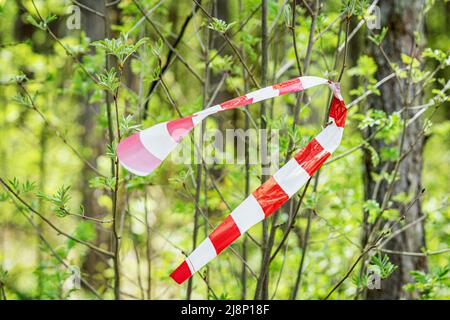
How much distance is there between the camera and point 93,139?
20.4 feet

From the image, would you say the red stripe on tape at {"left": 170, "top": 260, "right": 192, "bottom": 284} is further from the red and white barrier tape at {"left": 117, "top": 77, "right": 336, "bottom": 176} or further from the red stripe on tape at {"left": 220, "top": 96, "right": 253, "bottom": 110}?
the red stripe on tape at {"left": 220, "top": 96, "right": 253, "bottom": 110}

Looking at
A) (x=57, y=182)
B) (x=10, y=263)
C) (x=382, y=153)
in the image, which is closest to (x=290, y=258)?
(x=382, y=153)

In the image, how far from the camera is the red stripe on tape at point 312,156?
4.20 feet

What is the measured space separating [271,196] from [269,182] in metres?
0.04

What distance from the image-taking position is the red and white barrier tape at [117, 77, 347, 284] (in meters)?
1.18

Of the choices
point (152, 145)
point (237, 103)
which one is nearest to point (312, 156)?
point (237, 103)

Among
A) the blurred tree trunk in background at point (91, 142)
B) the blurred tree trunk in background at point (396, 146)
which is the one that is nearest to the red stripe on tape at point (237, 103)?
the blurred tree trunk in background at point (396, 146)

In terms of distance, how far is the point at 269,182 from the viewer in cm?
129

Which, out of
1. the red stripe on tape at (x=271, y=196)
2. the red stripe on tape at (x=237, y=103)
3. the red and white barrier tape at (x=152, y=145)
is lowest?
the red stripe on tape at (x=271, y=196)

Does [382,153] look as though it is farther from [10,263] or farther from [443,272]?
[10,263]

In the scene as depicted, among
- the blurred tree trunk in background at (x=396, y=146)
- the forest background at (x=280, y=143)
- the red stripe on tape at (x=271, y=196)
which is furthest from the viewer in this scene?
the blurred tree trunk in background at (x=396, y=146)

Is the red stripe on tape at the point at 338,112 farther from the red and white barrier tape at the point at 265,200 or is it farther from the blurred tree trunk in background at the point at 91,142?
the blurred tree trunk in background at the point at 91,142

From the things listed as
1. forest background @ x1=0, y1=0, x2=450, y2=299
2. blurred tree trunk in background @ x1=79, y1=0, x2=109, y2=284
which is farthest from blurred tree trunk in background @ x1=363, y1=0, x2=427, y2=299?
blurred tree trunk in background @ x1=79, y1=0, x2=109, y2=284

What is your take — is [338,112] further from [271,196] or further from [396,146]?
[396,146]
